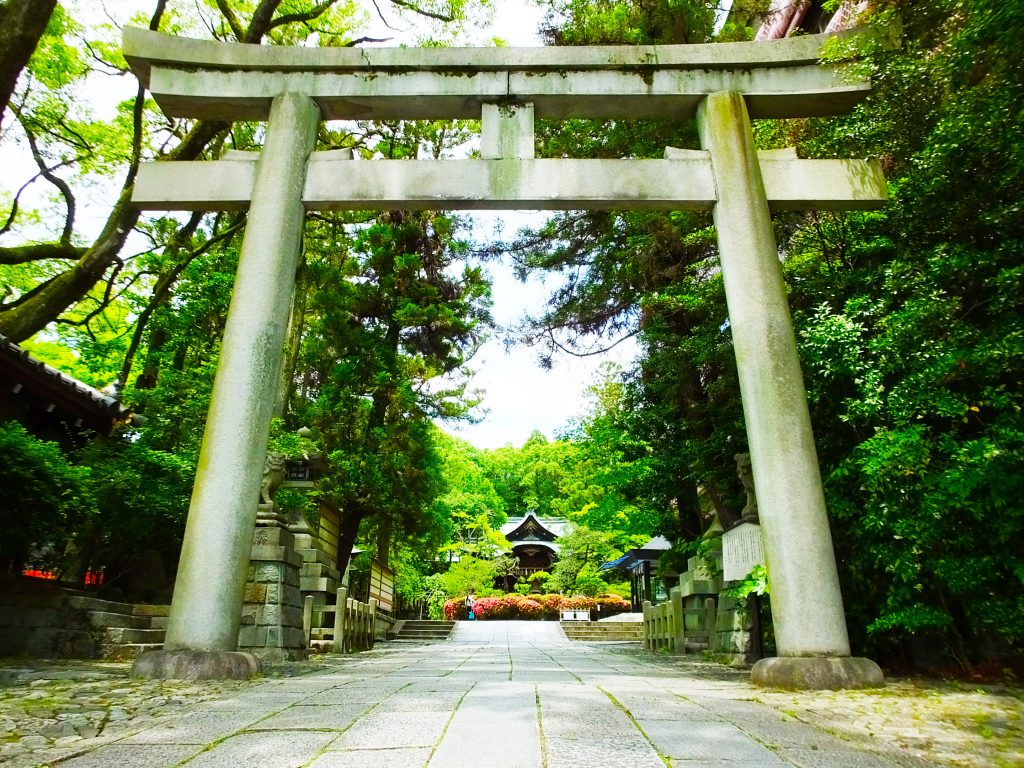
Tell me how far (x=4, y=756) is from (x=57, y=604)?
5933mm

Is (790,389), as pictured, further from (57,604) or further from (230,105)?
(57,604)

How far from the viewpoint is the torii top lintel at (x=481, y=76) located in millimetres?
5824

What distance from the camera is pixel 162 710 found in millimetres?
3262

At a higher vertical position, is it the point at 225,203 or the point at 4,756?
the point at 225,203

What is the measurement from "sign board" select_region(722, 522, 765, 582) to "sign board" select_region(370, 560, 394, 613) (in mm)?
14457

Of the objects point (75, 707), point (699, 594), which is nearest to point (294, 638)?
point (75, 707)

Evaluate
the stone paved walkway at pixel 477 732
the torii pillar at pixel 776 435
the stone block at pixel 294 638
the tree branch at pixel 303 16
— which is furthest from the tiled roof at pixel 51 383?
the torii pillar at pixel 776 435

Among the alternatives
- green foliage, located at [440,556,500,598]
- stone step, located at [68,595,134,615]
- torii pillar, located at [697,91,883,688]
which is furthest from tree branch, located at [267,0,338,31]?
green foliage, located at [440,556,500,598]

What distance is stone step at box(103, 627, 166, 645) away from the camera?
7.25 m

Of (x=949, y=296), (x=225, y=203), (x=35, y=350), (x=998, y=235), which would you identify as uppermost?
(x=35, y=350)

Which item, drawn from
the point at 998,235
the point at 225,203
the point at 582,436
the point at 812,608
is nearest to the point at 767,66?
the point at 998,235

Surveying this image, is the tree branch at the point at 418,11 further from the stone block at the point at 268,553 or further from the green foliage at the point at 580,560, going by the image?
the green foliage at the point at 580,560

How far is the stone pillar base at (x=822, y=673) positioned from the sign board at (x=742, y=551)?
1.98 m

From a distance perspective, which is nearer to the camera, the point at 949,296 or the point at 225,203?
the point at 949,296
